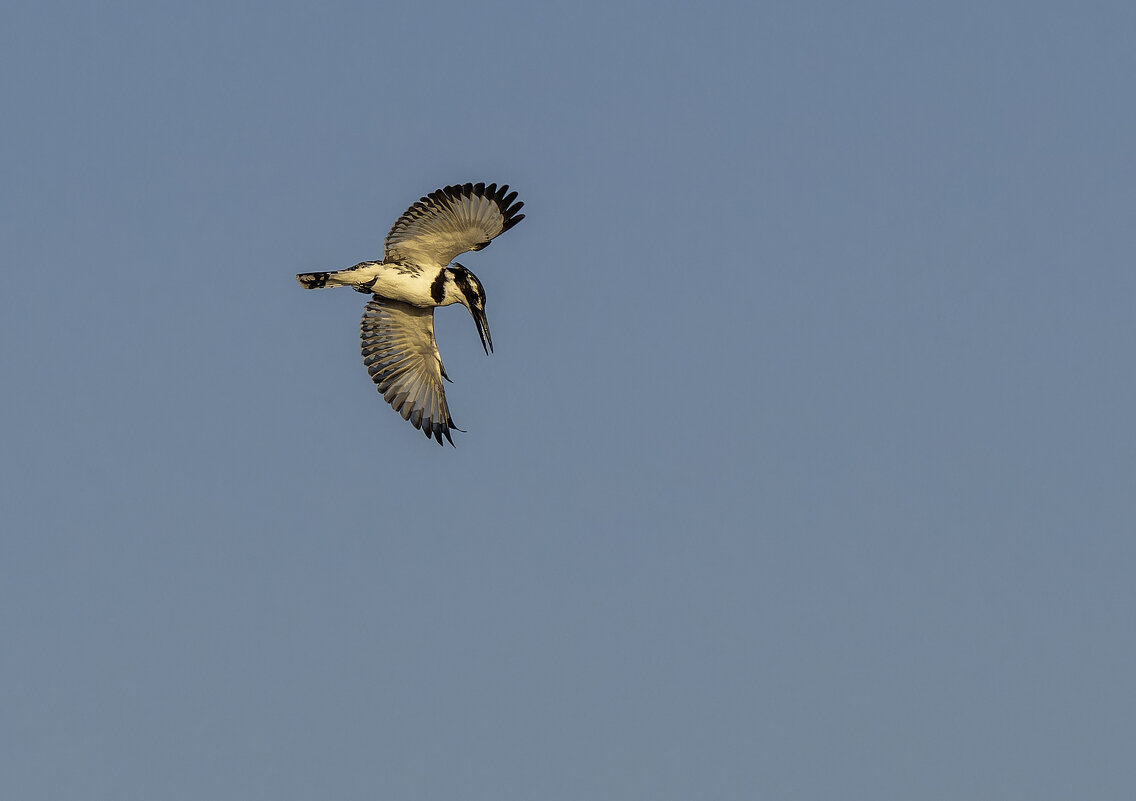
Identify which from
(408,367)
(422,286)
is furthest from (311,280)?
(408,367)

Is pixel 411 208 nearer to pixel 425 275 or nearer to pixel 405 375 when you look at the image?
pixel 425 275

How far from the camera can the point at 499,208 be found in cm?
4128

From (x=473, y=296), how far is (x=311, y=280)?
348 cm

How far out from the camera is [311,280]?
41938mm

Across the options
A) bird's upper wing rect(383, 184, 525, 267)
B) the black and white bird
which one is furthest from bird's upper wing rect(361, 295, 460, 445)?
bird's upper wing rect(383, 184, 525, 267)

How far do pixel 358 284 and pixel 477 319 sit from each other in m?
2.88

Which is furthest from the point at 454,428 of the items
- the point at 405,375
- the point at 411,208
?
the point at 411,208

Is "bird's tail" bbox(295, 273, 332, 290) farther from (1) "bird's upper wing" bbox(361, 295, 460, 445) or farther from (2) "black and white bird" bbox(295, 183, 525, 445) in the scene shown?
(1) "bird's upper wing" bbox(361, 295, 460, 445)

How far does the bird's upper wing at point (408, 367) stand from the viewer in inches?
1743

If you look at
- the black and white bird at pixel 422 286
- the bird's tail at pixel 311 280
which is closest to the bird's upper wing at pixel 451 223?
the black and white bird at pixel 422 286

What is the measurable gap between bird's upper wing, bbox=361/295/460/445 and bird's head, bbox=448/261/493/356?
210 cm

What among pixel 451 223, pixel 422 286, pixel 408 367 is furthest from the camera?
pixel 408 367

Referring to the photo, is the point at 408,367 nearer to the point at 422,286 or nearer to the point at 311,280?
the point at 422,286

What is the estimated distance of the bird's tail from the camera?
41.9 metres
